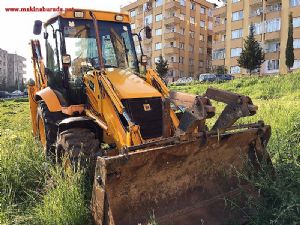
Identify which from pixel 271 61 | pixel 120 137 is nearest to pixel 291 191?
pixel 120 137

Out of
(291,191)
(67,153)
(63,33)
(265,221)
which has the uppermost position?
(63,33)

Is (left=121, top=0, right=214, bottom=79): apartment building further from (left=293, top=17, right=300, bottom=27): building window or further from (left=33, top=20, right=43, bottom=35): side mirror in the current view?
(left=33, top=20, right=43, bottom=35): side mirror

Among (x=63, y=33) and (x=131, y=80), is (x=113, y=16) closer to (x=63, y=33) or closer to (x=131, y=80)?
(x=63, y=33)

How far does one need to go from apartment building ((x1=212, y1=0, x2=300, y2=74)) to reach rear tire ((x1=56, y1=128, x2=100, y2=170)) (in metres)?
41.7

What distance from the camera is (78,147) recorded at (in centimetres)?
575

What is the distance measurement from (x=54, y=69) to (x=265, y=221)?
15.9ft

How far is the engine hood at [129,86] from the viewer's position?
19.6ft

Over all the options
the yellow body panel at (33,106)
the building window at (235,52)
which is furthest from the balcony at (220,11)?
the yellow body panel at (33,106)

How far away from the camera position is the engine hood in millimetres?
5988

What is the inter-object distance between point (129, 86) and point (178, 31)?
60940mm

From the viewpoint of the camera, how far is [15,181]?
597 cm

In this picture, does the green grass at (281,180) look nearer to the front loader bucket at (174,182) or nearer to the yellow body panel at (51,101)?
the front loader bucket at (174,182)

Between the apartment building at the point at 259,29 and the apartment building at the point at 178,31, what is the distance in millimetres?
10498

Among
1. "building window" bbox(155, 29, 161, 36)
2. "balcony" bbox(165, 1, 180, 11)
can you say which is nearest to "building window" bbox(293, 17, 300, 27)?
"balcony" bbox(165, 1, 180, 11)
